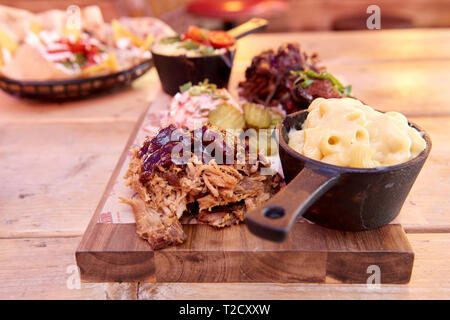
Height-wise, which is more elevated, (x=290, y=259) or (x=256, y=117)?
(x=256, y=117)

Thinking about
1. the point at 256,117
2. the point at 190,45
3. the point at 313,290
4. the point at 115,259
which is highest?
the point at 190,45

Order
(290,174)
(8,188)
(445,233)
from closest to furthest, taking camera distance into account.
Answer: (290,174) < (445,233) < (8,188)

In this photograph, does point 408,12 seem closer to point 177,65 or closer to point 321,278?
point 177,65

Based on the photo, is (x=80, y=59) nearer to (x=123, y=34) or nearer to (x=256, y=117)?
(x=123, y=34)

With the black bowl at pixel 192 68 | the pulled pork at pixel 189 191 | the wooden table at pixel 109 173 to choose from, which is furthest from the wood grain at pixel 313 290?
the black bowl at pixel 192 68

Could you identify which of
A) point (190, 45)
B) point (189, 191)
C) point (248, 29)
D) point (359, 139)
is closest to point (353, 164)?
point (359, 139)

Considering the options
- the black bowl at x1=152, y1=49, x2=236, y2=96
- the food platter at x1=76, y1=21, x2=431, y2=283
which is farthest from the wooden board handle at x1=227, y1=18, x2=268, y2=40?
the food platter at x1=76, y1=21, x2=431, y2=283

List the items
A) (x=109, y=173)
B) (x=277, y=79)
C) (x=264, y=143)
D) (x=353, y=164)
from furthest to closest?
(x=277, y=79) < (x=109, y=173) < (x=264, y=143) < (x=353, y=164)
